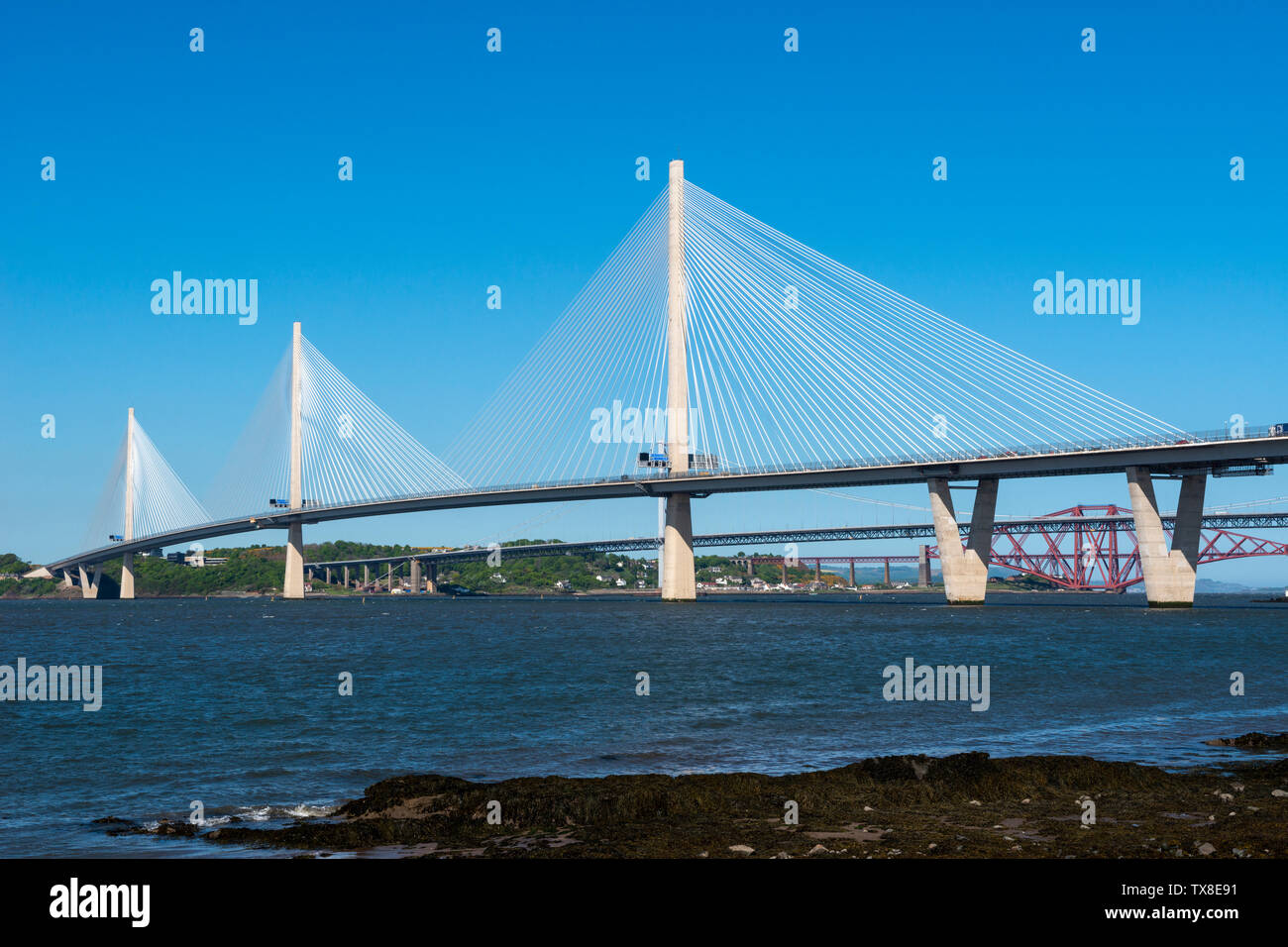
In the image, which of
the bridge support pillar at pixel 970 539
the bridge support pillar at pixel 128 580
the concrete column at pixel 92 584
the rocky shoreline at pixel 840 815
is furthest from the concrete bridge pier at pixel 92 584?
the rocky shoreline at pixel 840 815

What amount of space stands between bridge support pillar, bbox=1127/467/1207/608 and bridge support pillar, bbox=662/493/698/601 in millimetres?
35514

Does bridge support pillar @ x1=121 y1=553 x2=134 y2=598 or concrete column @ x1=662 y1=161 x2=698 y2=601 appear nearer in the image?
concrete column @ x1=662 y1=161 x2=698 y2=601

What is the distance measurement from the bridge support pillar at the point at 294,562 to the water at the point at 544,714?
7103 centimetres

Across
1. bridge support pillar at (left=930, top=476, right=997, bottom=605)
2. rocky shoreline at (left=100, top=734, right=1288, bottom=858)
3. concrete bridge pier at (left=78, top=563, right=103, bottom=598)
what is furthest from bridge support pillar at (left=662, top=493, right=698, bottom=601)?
concrete bridge pier at (left=78, top=563, right=103, bottom=598)

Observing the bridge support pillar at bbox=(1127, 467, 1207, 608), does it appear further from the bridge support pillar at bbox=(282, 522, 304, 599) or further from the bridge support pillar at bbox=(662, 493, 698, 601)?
the bridge support pillar at bbox=(282, 522, 304, 599)

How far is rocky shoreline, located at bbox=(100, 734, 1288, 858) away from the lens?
13297 millimetres

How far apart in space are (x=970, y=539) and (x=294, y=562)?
80.6m

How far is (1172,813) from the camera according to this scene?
15.1 meters

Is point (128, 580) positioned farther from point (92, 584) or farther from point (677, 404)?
point (677, 404)

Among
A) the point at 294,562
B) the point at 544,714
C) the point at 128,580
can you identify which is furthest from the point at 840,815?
the point at 128,580

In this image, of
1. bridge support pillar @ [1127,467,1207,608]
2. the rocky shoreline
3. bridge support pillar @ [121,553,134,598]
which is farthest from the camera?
bridge support pillar @ [121,553,134,598]

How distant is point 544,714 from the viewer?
27953 millimetres
